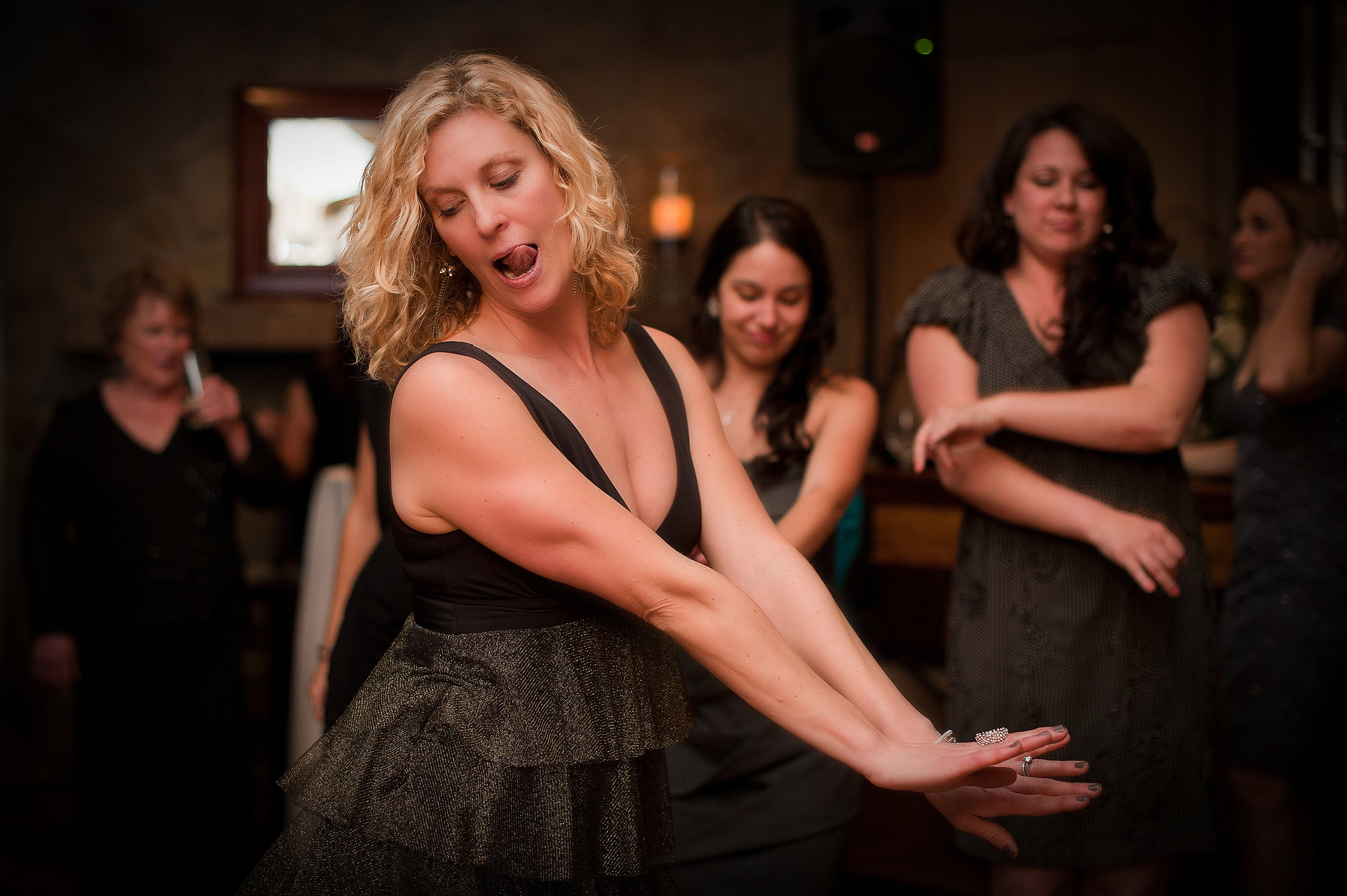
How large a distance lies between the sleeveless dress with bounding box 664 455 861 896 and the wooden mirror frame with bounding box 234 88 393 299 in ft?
10.9

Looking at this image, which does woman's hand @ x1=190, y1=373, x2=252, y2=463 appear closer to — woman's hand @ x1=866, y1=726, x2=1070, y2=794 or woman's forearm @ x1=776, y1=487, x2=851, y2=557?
woman's forearm @ x1=776, y1=487, x2=851, y2=557

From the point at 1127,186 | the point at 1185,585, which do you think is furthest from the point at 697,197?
the point at 1185,585

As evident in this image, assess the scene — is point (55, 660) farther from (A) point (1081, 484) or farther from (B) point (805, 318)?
(A) point (1081, 484)

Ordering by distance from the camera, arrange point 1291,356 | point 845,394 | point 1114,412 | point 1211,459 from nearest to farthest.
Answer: point 1114,412 → point 845,394 → point 1291,356 → point 1211,459

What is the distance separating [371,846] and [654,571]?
0.41m

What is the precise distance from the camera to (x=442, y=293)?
1229mm

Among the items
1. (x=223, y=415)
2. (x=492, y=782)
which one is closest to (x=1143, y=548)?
(x=492, y=782)

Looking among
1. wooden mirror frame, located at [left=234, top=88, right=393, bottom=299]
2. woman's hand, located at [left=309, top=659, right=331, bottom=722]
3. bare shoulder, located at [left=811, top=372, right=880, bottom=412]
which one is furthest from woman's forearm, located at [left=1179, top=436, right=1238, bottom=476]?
wooden mirror frame, located at [left=234, top=88, right=393, bottom=299]

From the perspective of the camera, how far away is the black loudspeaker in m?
3.84

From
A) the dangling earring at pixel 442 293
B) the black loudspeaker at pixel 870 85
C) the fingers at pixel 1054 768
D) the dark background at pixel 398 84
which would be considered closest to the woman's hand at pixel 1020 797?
the fingers at pixel 1054 768

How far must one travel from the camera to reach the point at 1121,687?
5.30 ft

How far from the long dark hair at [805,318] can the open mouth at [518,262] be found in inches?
33.9

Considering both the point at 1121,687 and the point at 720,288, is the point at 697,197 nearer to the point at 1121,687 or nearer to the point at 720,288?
the point at 720,288

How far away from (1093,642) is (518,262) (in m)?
1.09
